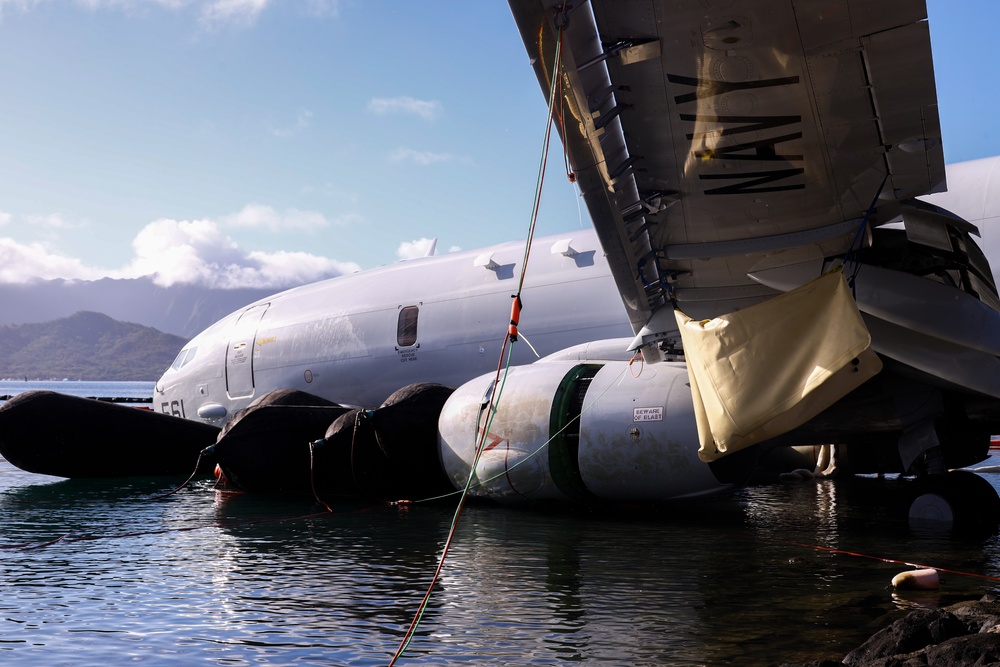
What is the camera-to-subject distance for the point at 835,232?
9.15 metres

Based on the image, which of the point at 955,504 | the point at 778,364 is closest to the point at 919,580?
the point at 778,364

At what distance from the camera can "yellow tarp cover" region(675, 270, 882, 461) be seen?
26.9ft

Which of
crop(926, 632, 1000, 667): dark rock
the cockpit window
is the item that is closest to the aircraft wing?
crop(926, 632, 1000, 667): dark rock

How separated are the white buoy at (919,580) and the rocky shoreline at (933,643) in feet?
4.00

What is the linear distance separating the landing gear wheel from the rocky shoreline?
4.66 metres

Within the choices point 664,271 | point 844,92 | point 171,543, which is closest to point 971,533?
point 664,271

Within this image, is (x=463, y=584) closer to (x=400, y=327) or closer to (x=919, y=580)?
(x=919, y=580)

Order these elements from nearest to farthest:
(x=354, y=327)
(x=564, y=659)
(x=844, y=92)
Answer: (x=564, y=659)
(x=844, y=92)
(x=354, y=327)

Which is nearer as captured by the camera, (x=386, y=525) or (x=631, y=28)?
(x=631, y=28)

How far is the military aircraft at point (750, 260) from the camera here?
7137mm

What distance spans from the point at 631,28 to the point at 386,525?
252 inches

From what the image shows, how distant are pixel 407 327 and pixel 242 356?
183 inches

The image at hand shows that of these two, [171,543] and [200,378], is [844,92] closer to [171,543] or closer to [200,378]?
[171,543]

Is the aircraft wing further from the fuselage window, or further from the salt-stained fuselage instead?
the fuselage window
